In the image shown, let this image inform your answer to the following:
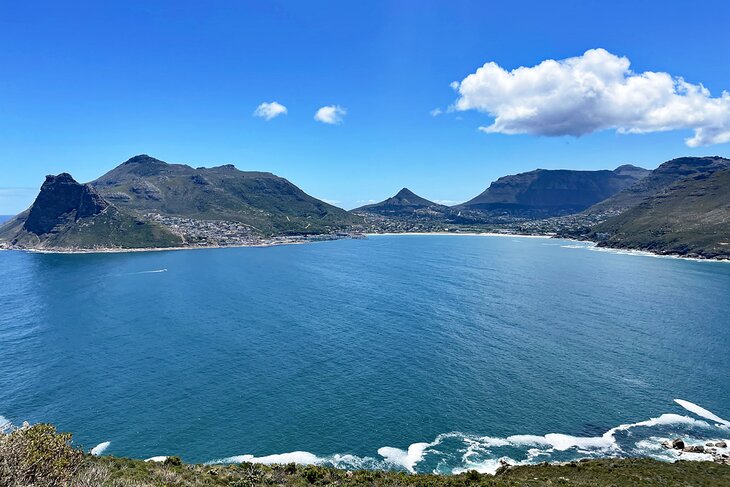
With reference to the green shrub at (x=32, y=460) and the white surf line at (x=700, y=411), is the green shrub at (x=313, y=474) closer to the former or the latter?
the green shrub at (x=32, y=460)

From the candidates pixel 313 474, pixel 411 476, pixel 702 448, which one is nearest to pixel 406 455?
pixel 411 476

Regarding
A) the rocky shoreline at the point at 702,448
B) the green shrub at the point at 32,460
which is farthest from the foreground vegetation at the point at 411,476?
the green shrub at the point at 32,460

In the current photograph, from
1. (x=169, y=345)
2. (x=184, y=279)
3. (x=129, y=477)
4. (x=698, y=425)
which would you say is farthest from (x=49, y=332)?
(x=698, y=425)

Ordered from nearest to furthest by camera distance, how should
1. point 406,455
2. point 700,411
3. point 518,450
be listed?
point 406,455 < point 518,450 < point 700,411

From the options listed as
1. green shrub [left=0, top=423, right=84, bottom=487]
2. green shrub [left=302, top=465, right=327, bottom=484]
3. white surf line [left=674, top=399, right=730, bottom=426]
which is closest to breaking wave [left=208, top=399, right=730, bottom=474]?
white surf line [left=674, top=399, right=730, bottom=426]

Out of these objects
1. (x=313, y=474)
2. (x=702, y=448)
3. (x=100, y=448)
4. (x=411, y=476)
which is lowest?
(x=100, y=448)

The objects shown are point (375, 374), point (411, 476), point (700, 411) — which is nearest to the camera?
point (411, 476)

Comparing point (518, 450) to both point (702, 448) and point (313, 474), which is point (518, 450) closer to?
point (702, 448)
